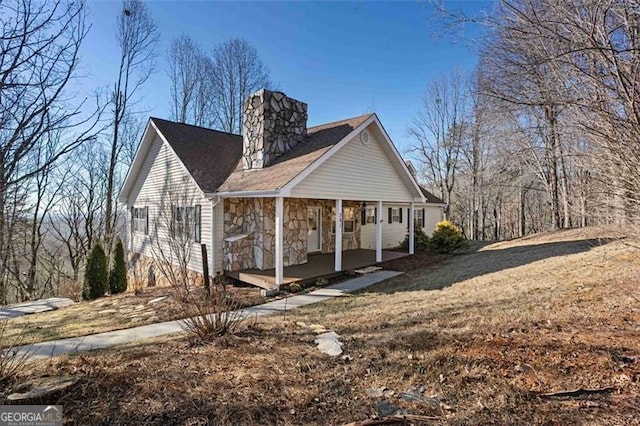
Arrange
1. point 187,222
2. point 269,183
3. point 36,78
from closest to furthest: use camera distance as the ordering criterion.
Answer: point 36,78, point 269,183, point 187,222

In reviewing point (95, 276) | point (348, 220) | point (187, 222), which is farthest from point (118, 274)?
point (348, 220)

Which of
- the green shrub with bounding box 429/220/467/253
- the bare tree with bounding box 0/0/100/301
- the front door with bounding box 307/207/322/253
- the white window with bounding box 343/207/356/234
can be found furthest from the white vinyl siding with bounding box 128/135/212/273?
the green shrub with bounding box 429/220/467/253

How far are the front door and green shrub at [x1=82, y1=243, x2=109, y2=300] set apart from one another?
793cm

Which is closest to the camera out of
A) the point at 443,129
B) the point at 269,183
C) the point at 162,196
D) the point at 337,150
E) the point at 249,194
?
the point at 269,183

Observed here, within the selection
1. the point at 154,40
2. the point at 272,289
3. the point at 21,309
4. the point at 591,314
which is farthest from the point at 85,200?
the point at 591,314

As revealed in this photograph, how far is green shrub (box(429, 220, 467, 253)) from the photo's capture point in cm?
1540

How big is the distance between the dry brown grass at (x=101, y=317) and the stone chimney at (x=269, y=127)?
4.59 meters

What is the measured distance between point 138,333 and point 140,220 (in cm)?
1043

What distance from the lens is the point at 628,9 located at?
341 centimetres

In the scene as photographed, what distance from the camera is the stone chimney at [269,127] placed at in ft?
35.7

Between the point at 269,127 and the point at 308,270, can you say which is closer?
the point at 308,270

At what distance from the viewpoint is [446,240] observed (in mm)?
15391

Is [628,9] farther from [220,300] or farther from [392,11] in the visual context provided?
[392,11]

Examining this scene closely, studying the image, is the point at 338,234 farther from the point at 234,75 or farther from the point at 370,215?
the point at 234,75
